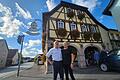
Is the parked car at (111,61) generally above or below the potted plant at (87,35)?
below

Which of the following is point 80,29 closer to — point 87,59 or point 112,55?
point 87,59

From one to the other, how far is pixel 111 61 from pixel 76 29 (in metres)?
9.29

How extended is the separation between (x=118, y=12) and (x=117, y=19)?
25.0 inches

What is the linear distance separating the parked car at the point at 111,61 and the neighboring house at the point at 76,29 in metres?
6.37

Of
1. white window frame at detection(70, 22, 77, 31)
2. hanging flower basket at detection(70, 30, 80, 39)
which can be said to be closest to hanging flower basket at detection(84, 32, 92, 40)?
hanging flower basket at detection(70, 30, 80, 39)

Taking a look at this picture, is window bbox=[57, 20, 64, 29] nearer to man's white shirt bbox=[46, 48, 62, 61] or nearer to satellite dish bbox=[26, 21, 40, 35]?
satellite dish bbox=[26, 21, 40, 35]

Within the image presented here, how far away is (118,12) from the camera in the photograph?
1307 centimetres

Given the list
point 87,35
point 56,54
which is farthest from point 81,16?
point 56,54

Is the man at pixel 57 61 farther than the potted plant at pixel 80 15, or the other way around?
the potted plant at pixel 80 15

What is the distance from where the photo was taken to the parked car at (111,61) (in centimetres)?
879

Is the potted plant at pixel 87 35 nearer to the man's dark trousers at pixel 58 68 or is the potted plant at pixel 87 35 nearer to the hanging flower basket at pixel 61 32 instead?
the hanging flower basket at pixel 61 32

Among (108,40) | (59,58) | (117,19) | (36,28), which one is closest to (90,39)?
(108,40)

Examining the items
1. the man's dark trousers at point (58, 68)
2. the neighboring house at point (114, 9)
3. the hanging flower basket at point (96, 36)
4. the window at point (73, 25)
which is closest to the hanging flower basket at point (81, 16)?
the window at point (73, 25)

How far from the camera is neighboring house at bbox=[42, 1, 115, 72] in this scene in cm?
1649
